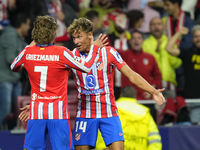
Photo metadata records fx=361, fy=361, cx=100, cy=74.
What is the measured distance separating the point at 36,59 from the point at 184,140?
4.21m

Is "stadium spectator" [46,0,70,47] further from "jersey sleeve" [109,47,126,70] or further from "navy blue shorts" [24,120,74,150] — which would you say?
"navy blue shorts" [24,120,74,150]

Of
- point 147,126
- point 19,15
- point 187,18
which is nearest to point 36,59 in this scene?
point 147,126

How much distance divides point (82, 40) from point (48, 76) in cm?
74

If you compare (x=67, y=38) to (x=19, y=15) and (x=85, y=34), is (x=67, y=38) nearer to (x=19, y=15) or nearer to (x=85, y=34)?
(x=19, y=15)

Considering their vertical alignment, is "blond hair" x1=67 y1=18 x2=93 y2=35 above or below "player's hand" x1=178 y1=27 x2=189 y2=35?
below

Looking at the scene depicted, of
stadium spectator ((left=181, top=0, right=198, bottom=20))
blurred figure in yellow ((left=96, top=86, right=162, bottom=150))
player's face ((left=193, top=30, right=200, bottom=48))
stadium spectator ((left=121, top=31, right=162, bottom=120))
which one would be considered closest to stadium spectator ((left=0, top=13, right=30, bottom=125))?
stadium spectator ((left=121, top=31, right=162, bottom=120))

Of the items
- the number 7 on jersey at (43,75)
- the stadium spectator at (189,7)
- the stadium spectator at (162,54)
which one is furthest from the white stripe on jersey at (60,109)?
the stadium spectator at (189,7)

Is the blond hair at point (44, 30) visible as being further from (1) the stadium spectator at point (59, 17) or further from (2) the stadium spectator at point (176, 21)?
(2) the stadium spectator at point (176, 21)

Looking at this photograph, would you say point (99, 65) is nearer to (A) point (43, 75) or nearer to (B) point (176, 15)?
(A) point (43, 75)

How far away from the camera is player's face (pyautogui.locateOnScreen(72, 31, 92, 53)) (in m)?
4.04

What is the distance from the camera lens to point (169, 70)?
7.23 meters

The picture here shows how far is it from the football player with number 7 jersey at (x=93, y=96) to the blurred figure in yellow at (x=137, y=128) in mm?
529

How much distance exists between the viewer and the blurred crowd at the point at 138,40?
636 centimetres

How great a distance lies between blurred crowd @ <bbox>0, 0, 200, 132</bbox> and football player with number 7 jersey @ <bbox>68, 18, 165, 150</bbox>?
8.11ft
